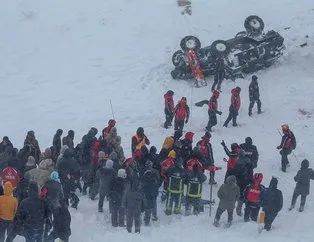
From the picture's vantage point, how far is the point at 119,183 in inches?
610

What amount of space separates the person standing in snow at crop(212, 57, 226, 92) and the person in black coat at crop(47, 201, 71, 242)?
1162cm

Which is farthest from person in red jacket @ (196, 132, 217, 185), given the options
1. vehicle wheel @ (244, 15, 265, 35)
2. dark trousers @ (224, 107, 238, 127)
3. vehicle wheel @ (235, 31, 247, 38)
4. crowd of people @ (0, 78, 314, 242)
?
vehicle wheel @ (235, 31, 247, 38)

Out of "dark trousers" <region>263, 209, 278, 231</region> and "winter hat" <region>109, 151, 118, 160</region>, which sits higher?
"winter hat" <region>109, 151, 118, 160</region>

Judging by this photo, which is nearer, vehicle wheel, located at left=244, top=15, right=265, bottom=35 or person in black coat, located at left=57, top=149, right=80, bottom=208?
person in black coat, located at left=57, top=149, right=80, bottom=208

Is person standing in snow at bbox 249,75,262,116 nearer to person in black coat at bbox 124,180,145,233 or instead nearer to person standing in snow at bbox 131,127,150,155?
person standing in snow at bbox 131,127,150,155

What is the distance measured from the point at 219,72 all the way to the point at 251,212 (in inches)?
350

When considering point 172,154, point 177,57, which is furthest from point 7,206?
point 177,57

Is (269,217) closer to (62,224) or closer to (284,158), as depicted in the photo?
(284,158)

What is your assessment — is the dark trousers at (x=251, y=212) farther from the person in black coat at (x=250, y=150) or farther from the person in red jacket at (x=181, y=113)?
the person in red jacket at (x=181, y=113)

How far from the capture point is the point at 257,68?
25938 millimetres

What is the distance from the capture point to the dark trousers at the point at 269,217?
50.8 ft

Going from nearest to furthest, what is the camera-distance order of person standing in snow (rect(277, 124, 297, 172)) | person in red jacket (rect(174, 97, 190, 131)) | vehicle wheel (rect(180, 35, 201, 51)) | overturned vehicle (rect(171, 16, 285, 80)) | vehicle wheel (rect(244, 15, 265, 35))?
person standing in snow (rect(277, 124, 297, 172)) → person in red jacket (rect(174, 97, 190, 131)) → overturned vehicle (rect(171, 16, 285, 80)) → vehicle wheel (rect(180, 35, 201, 51)) → vehicle wheel (rect(244, 15, 265, 35))

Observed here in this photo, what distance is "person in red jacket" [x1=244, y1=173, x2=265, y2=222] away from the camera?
1594 cm

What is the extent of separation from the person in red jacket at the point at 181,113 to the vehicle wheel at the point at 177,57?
4.53 meters
